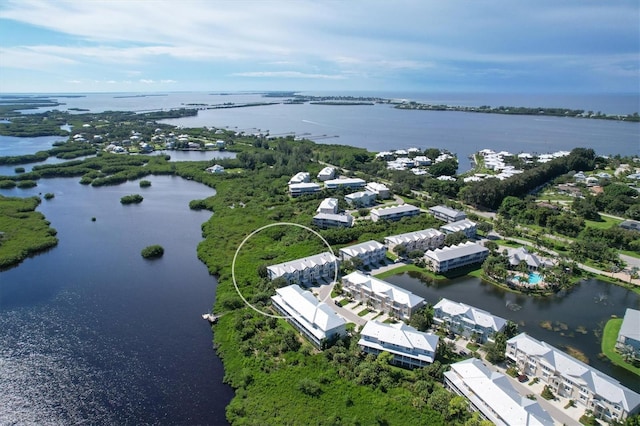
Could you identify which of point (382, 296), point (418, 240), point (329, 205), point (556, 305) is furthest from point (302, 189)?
point (556, 305)

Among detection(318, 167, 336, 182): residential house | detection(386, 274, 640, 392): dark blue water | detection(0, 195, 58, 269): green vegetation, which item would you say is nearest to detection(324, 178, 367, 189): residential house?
detection(318, 167, 336, 182): residential house

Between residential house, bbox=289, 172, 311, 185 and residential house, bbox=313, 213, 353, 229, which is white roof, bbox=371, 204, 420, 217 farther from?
residential house, bbox=289, 172, 311, 185

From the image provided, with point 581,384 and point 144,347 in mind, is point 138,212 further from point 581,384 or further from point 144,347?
point 581,384

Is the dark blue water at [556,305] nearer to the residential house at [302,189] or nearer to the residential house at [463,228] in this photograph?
the residential house at [463,228]

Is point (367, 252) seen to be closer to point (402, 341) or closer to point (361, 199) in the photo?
point (402, 341)

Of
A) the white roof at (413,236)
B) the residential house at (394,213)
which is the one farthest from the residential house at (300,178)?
the white roof at (413,236)

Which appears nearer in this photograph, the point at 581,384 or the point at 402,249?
the point at 581,384

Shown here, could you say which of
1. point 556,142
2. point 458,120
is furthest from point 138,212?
point 458,120
